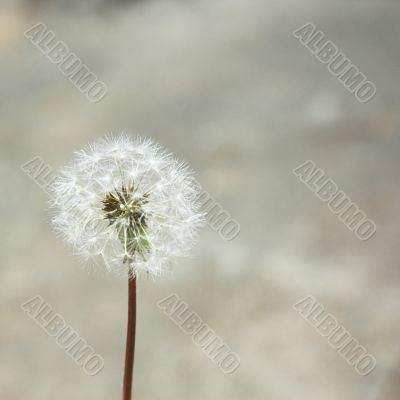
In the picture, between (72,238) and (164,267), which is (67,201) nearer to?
(72,238)

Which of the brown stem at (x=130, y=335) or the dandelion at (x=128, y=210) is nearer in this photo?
the brown stem at (x=130, y=335)

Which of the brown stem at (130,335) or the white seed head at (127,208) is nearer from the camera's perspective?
the brown stem at (130,335)

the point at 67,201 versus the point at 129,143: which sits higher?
the point at 129,143

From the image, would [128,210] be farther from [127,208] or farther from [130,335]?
[130,335]

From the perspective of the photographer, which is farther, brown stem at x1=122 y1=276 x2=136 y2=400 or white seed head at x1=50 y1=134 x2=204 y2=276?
white seed head at x1=50 y1=134 x2=204 y2=276

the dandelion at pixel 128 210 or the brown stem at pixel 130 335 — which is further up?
the dandelion at pixel 128 210

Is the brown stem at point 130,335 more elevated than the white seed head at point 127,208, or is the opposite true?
the white seed head at point 127,208

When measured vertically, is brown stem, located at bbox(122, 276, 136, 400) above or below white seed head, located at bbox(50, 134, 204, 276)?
below

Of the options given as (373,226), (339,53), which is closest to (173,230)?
(373,226)
